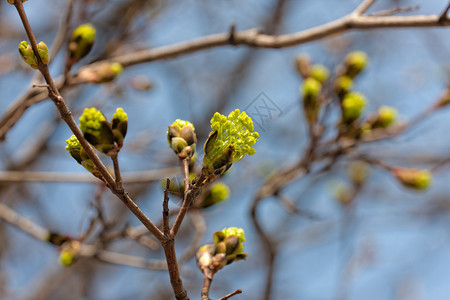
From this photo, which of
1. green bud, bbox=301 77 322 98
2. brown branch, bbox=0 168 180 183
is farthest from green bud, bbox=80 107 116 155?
green bud, bbox=301 77 322 98

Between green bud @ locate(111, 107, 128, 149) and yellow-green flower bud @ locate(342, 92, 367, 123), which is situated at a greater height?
green bud @ locate(111, 107, 128, 149)

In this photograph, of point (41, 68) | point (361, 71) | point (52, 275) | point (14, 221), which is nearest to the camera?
point (41, 68)

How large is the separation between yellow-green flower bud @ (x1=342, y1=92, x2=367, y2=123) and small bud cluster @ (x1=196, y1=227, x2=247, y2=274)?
1091mm

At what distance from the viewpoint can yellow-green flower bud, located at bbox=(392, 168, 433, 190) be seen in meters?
2.37

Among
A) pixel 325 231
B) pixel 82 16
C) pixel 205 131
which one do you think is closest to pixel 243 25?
pixel 205 131

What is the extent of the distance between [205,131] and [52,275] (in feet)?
8.01

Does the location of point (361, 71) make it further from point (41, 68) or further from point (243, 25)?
point (243, 25)

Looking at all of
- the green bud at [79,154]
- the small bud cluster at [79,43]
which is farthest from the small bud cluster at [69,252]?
Answer: the green bud at [79,154]

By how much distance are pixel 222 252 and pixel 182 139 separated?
1.29 feet

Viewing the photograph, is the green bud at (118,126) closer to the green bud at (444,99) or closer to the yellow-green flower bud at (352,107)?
the yellow-green flower bud at (352,107)

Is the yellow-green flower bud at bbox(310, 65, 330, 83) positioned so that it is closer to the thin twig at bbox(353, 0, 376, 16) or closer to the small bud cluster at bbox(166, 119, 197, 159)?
the thin twig at bbox(353, 0, 376, 16)

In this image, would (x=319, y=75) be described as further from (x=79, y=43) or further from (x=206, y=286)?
(x=206, y=286)

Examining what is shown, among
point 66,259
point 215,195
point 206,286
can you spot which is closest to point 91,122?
point 206,286

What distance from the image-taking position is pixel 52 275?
190 inches
